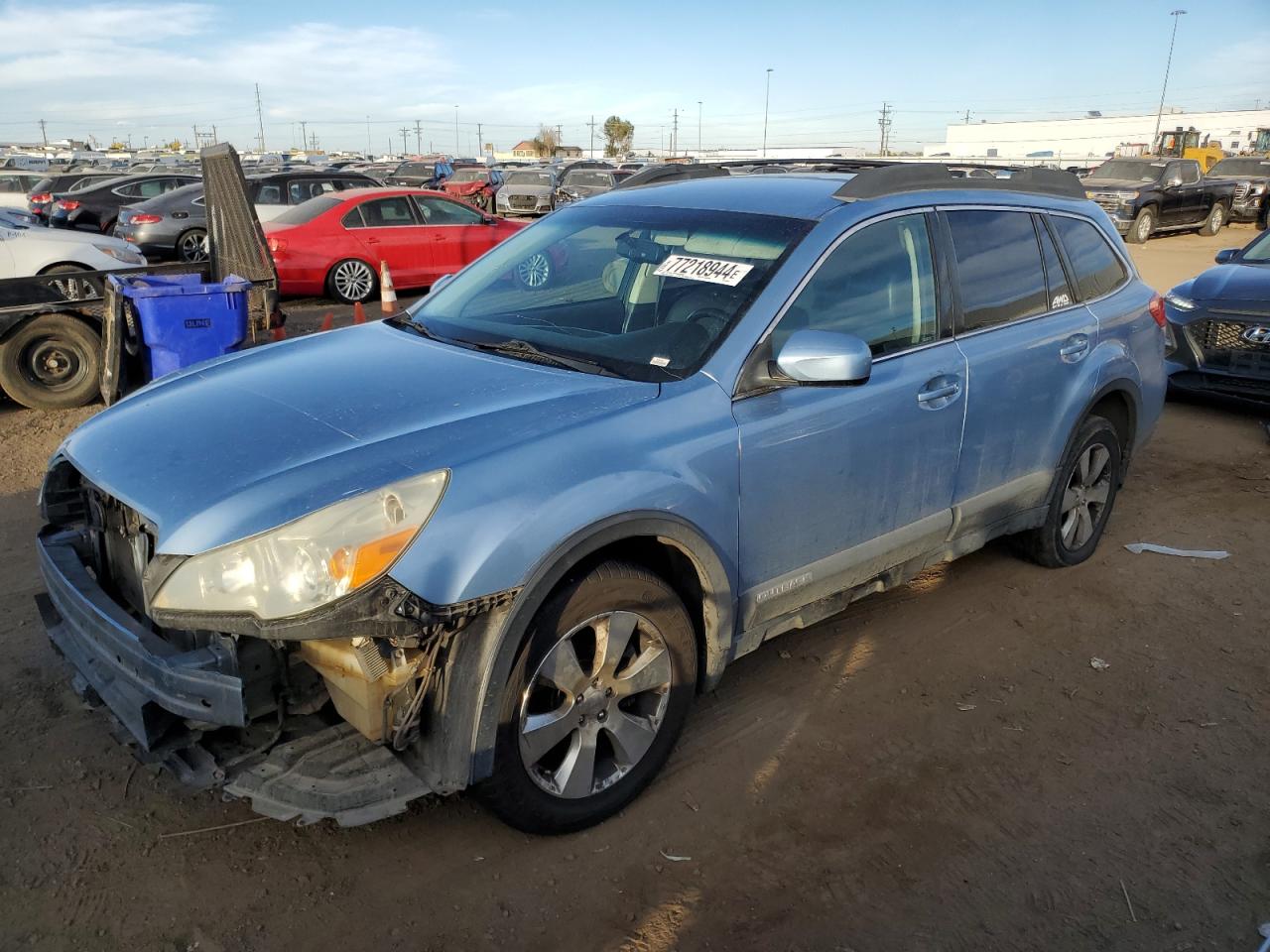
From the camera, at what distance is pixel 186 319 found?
717 centimetres

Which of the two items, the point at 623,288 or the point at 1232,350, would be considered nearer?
the point at 623,288

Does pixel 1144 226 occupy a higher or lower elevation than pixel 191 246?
higher

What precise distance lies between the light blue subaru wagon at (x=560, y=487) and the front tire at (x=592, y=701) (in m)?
0.01

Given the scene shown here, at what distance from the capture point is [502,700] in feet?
8.29

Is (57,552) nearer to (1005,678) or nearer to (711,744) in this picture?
(711,744)

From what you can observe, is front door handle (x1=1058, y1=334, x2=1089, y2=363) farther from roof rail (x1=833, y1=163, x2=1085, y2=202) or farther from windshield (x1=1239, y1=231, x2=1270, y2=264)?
windshield (x1=1239, y1=231, x2=1270, y2=264)

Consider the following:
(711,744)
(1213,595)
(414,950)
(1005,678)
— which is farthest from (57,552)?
(1213,595)

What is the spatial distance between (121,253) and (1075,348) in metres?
9.58

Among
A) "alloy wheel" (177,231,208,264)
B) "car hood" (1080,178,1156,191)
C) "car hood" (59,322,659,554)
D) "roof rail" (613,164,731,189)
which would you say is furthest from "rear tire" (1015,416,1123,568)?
"car hood" (1080,178,1156,191)

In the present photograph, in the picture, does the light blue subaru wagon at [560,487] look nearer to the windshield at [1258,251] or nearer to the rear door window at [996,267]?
the rear door window at [996,267]

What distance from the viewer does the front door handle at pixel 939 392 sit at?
355cm

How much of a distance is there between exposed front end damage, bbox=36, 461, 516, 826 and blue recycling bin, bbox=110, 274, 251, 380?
16.2ft

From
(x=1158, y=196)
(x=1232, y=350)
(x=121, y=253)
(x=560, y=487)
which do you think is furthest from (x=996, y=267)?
(x=1158, y=196)

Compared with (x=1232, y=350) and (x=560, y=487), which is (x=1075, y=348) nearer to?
(x=560, y=487)
